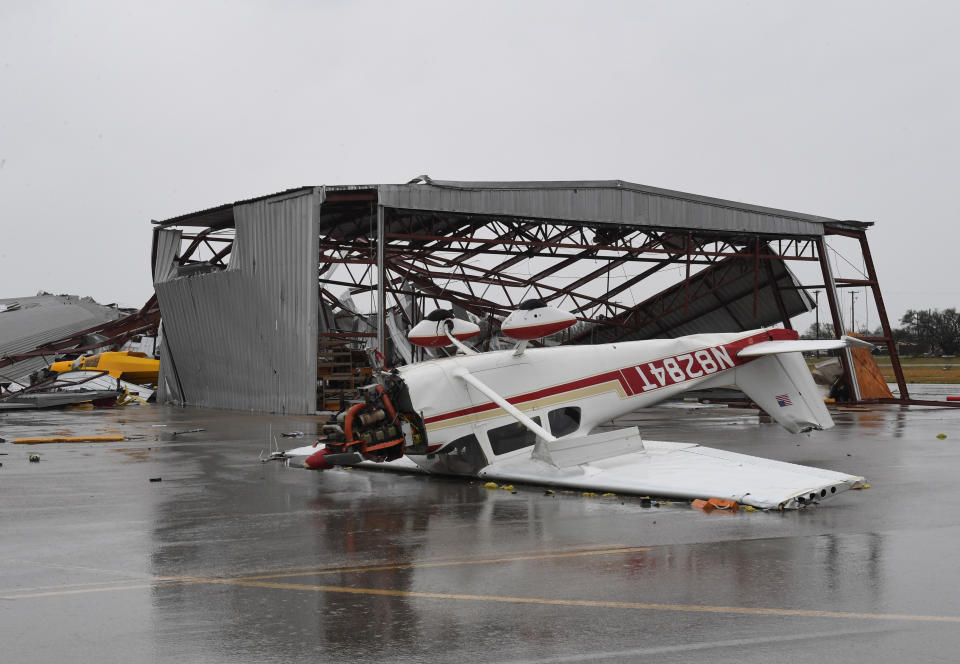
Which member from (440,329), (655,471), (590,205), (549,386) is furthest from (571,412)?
(590,205)

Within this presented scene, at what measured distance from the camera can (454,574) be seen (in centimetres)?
754

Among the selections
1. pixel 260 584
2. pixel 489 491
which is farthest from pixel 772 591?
pixel 489 491

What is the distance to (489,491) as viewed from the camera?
1253 centimetres

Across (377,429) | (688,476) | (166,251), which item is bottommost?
(688,476)

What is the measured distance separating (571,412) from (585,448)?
1321mm

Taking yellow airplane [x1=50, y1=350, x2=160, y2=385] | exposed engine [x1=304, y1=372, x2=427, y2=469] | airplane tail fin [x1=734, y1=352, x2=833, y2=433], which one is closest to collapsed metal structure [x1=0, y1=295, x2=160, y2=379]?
yellow airplane [x1=50, y1=350, x2=160, y2=385]

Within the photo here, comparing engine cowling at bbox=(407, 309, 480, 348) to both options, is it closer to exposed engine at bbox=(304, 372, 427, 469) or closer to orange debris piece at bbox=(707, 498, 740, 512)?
exposed engine at bbox=(304, 372, 427, 469)

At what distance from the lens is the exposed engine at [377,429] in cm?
1234

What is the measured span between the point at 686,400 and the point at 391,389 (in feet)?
102

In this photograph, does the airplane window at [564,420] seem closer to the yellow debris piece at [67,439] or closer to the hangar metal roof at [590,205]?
the yellow debris piece at [67,439]

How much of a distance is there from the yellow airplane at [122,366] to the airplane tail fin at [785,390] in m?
37.3

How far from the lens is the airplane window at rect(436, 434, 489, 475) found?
13.3 metres

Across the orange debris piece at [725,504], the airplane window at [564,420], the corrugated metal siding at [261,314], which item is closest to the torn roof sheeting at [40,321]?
the corrugated metal siding at [261,314]

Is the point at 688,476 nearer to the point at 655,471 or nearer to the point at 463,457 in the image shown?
the point at 655,471
